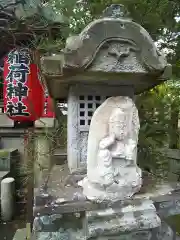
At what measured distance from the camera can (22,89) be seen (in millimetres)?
4082

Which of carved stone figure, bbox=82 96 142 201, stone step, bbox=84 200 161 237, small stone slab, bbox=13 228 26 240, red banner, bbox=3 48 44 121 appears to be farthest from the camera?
A: red banner, bbox=3 48 44 121

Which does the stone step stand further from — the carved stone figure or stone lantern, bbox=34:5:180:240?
the carved stone figure

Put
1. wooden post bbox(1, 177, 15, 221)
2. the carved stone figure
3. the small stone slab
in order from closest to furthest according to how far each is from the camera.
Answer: the carved stone figure < the small stone slab < wooden post bbox(1, 177, 15, 221)

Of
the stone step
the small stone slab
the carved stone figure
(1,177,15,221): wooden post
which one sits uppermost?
the carved stone figure

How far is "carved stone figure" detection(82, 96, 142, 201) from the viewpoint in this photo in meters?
1.87

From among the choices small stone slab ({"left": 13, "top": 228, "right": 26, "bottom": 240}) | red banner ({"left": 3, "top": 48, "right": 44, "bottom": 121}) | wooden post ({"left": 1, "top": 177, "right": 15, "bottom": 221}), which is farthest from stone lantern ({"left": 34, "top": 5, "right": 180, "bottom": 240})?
wooden post ({"left": 1, "top": 177, "right": 15, "bottom": 221})

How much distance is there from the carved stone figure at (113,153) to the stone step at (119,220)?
0.39 feet

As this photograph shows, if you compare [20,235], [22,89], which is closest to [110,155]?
[20,235]

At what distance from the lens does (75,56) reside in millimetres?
1859

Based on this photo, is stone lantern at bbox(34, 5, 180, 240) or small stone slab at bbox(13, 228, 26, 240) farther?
small stone slab at bbox(13, 228, 26, 240)

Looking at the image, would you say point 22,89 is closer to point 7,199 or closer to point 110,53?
point 110,53

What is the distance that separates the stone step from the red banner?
104 inches

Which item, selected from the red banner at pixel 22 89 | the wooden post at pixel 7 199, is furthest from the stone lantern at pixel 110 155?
the wooden post at pixel 7 199

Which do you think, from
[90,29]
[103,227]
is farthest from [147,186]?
[90,29]
